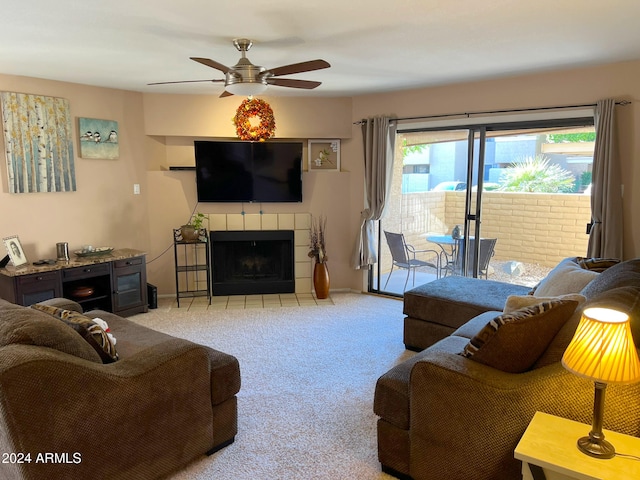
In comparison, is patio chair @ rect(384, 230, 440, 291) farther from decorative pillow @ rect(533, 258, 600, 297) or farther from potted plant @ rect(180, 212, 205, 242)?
potted plant @ rect(180, 212, 205, 242)

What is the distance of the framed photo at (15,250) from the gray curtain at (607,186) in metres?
5.31

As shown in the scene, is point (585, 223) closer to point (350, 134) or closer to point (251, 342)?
point (350, 134)

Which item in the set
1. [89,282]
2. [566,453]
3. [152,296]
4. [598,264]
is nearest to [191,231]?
[152,296]

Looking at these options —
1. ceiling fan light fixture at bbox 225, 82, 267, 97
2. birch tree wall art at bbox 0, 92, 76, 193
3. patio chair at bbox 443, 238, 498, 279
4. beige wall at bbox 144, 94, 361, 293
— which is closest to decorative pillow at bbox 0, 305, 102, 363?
ceiling fan light fixture at bbox 225, 82, 267, 97

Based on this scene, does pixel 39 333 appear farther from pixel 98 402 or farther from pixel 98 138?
pixel 98 138

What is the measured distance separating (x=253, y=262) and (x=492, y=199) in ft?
9.81

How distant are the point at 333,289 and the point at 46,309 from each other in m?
3.88

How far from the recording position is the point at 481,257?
15.9ft

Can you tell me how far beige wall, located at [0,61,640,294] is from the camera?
4066 mm

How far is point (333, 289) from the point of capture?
582cm

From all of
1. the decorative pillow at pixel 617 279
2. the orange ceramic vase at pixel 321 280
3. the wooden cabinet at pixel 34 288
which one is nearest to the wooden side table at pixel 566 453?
the decorative pillow at pixel 617 279

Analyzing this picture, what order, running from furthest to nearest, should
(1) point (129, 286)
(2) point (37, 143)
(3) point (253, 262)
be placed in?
(3) point (253, 262) → (1) point (129, 286) → (2) point (37, 143)

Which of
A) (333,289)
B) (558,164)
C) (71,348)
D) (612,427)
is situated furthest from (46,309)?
(558,164)

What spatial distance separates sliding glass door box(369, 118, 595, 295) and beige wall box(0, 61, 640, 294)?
348 millimetres
